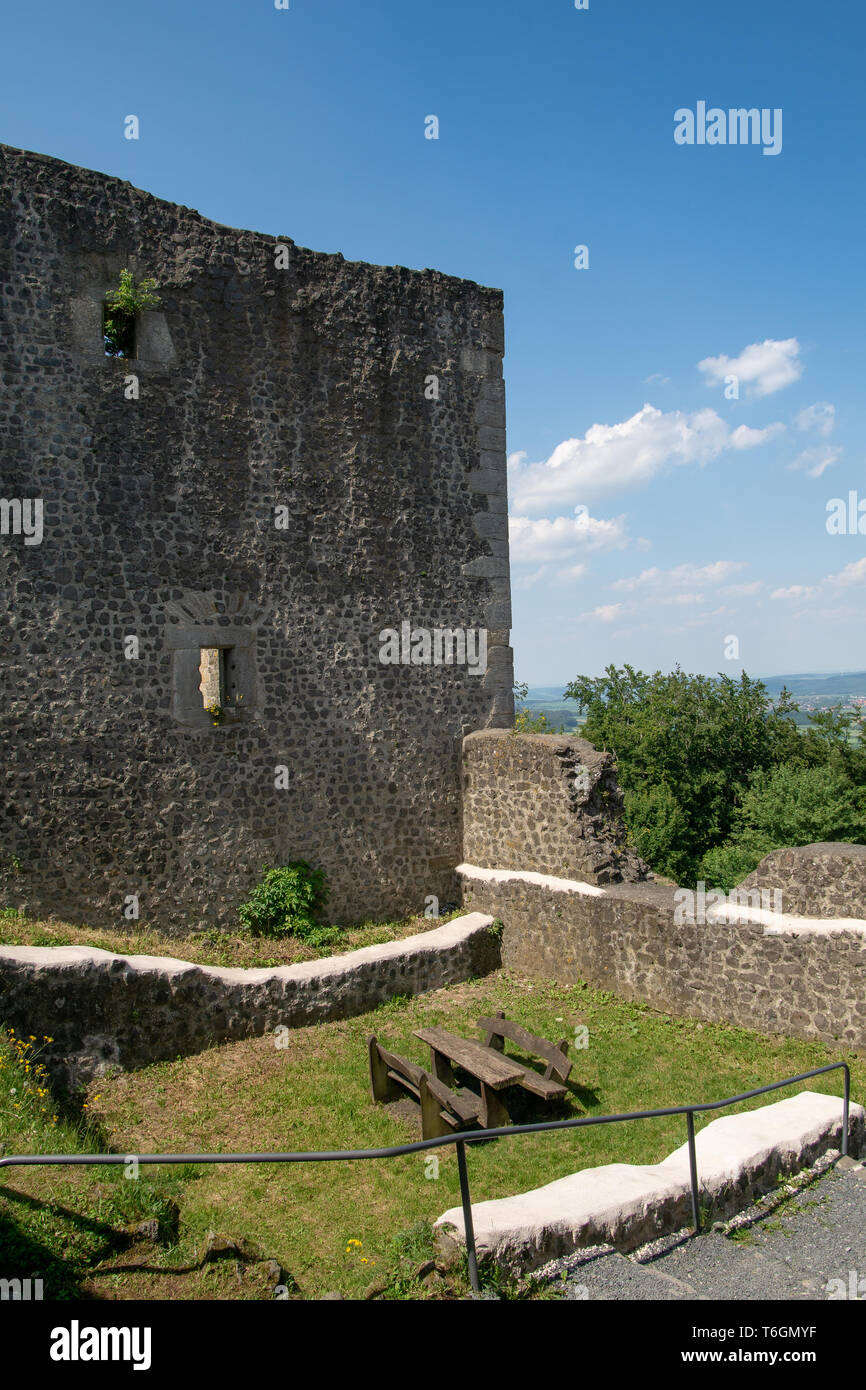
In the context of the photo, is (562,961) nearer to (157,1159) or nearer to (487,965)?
(487,965)

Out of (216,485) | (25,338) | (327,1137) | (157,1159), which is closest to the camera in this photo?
(157,1159)

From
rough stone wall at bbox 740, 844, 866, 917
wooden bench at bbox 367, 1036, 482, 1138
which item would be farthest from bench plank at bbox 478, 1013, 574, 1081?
rough stone wall at bbox 740, 844, 866, 917

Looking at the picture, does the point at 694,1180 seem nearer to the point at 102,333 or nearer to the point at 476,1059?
the point at 476,1059

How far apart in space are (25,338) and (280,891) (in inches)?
258

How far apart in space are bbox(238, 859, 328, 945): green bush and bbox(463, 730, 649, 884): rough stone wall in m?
2.49

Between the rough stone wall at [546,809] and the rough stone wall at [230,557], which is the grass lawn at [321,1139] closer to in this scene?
the rough stone wall at [546,809]

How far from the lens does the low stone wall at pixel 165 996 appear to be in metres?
7.51

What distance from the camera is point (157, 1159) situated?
157 inches

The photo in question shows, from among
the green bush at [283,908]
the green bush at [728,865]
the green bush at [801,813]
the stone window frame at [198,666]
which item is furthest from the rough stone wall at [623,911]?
the green bush at [801,813]

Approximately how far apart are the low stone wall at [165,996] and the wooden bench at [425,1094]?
1591 millimetres

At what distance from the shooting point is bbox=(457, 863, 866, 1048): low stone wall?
8258 mm

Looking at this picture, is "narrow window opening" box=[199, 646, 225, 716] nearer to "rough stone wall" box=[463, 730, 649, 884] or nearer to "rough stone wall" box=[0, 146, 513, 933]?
"rough stone wall" box=[0, 146, 513, 933]
